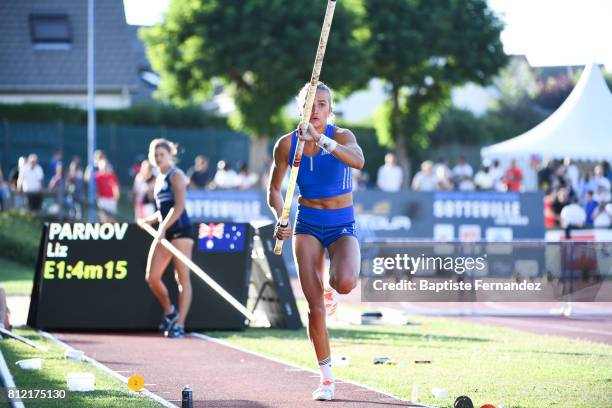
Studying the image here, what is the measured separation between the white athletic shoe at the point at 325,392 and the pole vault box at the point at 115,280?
569 centimetres

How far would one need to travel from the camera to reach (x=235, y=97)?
147 ft

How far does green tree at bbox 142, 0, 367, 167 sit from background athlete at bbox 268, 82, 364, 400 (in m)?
33.3

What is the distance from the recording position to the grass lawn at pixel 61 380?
8.76 meters

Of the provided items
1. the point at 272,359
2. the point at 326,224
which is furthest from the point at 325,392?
the point at 272,359

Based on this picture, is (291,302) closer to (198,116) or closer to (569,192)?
(569,192)

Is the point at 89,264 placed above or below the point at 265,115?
below

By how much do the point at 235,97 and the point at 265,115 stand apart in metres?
1.82

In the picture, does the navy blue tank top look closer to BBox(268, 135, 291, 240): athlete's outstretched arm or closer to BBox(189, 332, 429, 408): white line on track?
BBox(189, 332, 429, 408): white line on track

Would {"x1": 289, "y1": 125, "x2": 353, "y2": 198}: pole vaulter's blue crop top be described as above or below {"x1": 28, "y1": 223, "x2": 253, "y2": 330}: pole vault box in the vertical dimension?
above

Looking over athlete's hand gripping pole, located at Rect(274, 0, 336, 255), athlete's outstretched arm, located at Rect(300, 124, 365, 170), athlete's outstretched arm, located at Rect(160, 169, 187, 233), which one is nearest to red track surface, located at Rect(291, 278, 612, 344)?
athlete's outstretched arm, located at Rect(160, 169, 187, 233)

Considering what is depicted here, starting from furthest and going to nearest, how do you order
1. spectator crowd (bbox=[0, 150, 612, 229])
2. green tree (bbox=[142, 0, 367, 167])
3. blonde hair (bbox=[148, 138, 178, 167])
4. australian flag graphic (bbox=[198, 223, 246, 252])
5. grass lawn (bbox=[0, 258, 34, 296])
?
green tree (bbox=[142, 0, 367, 167]) → spectator crowd (bbox=[0, 150, 612, 229]) → grass lawn (bbox=[0, 258, 34, 296]) → australian flag graphic (bbox=[198, 223, 246, 252]) → blonde hair (bbox=[148, 138, 178, 167])

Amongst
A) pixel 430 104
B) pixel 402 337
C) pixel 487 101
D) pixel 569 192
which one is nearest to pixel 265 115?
pixel 430 104

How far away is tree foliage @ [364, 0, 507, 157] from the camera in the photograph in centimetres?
4862

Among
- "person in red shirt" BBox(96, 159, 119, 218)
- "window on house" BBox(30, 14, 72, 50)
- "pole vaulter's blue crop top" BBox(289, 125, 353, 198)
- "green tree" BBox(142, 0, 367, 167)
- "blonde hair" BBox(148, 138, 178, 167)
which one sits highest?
"window on house" BBox(30, 14, 72, 50)
